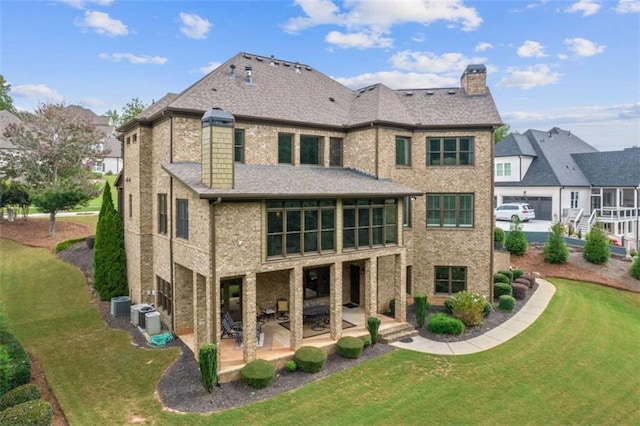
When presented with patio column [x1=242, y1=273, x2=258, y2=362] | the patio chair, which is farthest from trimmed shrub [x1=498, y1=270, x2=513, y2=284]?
patio column [x1=242, y1=273, x2=258, y2=362]

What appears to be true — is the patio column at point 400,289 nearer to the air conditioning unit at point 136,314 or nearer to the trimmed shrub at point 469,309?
the trimmed shrub at point 469,309

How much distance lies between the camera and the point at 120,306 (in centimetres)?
1752

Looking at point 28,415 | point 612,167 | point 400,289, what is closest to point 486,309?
point 400,289

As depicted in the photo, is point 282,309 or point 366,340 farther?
point 282,309

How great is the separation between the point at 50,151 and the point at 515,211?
1647 inches

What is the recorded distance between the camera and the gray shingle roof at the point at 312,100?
1720 cm

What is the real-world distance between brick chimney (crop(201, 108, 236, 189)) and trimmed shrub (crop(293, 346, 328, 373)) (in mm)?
6298

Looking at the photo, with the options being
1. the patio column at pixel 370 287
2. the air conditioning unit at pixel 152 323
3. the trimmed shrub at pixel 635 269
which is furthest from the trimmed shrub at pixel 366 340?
the trimmed shrub at pixel 635 269

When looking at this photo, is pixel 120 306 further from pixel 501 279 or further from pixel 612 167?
pixel 612 167

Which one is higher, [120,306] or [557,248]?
[557,248]

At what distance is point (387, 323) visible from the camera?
54.2 feet

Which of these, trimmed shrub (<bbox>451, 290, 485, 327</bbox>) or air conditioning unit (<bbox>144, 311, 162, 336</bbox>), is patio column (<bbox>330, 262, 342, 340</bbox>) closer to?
trimmed shrub (<bbox>451, 290, 485, 327</bbox>)

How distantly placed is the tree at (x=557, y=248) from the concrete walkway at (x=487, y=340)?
27.1ft

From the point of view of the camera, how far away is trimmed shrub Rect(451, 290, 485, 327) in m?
16.8
